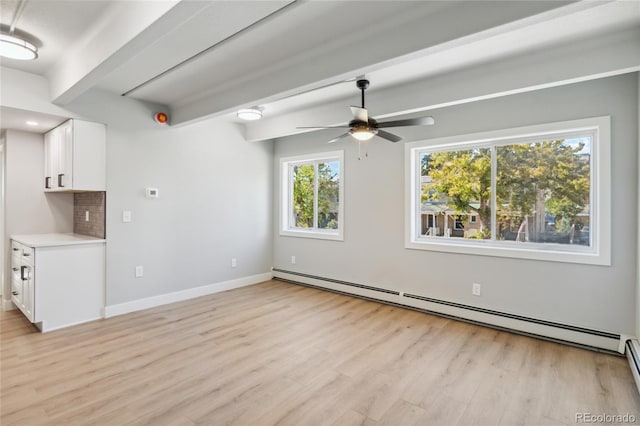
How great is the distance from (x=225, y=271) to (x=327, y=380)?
123 inches

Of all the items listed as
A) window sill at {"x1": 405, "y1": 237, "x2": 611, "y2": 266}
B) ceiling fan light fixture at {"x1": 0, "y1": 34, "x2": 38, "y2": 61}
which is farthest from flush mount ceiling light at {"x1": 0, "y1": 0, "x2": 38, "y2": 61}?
window sill at {"x1": 405, "y1": 237, "x2": 611, "y2": 266}

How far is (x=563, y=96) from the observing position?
3.28 m

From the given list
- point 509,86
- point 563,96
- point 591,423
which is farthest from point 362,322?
point 563,96

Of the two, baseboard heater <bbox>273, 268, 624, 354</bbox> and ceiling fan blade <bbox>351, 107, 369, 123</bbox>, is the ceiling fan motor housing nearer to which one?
ceiling fan blade <bbox>351, 107, 369, 123</bbox>

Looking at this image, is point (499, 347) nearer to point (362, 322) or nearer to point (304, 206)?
point (362, 322)

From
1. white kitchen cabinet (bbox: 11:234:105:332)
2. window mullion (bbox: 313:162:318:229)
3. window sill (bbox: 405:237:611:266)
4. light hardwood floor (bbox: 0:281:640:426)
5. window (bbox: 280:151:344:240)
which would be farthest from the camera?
window mullion (bbox: 313:162:318:229)

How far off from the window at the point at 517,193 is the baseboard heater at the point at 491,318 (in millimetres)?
669

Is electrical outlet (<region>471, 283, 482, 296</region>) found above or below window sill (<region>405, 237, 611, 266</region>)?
below

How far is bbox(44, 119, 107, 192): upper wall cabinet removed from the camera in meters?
3.72

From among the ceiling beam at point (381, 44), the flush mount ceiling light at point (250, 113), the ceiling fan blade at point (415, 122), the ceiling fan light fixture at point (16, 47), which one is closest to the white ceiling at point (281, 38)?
the ceiling beam at point (381, 44)

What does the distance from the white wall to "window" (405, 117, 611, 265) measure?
4949mm

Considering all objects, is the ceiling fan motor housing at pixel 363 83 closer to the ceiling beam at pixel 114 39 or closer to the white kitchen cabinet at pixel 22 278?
the ceiling beam at pixel 114 39

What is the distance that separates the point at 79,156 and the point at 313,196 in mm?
3305

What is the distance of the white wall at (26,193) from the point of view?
13.7 feet
